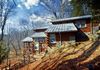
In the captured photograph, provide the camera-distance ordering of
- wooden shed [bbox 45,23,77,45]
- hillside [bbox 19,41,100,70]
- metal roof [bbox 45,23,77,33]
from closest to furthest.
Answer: hillside [bbox 19,41,100,70] → metal roof [bbox 45,23,77,33] → wooden shed [bbox 45,23,77,45]

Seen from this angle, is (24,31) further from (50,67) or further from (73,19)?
(50,67)

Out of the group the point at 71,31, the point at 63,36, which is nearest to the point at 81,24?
the point at 71,31

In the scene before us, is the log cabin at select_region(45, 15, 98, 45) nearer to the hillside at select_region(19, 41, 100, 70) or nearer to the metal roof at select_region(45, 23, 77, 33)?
the metal roof at select_region(45, 23, 77, 33)

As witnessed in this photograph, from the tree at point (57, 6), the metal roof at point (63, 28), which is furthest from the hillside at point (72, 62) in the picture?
the tree at point (57, 6)

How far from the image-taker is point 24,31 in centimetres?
Result: 8262

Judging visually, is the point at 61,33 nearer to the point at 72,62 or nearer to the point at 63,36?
the point at 63,36

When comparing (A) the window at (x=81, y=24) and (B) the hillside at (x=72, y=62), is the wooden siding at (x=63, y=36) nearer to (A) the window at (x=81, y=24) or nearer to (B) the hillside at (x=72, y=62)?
(A) the window at (x=81, y=24)

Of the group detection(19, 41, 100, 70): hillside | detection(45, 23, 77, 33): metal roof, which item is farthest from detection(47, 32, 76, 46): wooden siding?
detection(19, 41, 100, 70): hillside

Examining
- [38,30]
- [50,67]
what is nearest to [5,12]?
[38,30]

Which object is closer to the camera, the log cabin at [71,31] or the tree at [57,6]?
the log cabin at [71,31]

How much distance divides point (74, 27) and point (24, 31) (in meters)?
49.3

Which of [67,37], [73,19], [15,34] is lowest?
[15,34]

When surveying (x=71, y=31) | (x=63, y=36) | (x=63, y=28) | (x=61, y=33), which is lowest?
(x=63, y=36)

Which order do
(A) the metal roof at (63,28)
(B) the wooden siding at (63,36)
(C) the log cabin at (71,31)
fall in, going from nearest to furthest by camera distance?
1. (A) the metal roof at (63,28)
2. (C) the log cabin at (71,31)
3. (B) the wooden siding at (63,36)
